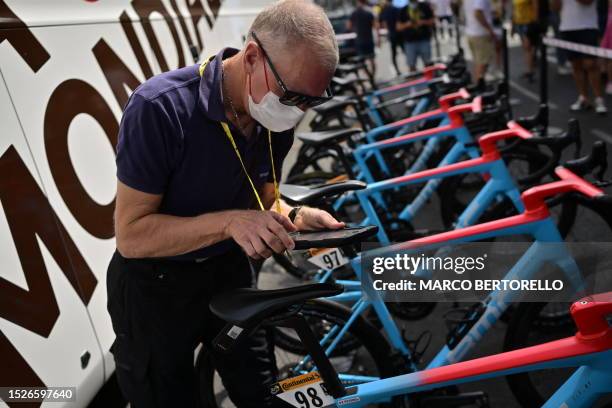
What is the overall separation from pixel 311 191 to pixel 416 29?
828 cm

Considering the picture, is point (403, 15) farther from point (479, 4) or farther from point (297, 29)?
point (297, 29)

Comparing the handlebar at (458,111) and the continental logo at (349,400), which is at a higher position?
the handlebar at (458,111)

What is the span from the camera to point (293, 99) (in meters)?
1.69

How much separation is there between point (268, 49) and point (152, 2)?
103 inches

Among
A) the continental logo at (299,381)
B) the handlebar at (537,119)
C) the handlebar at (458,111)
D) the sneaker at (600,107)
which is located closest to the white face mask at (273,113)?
the continental logo at (299,381)

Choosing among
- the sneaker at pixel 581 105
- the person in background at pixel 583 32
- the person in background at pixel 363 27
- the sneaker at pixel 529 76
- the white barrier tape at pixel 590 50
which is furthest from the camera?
the person in background at pixel 363 27

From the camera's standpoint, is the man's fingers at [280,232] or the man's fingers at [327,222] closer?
the man's fingers at [280,232]

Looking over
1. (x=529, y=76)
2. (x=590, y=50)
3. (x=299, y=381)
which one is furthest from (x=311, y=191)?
(x=529, y=76)

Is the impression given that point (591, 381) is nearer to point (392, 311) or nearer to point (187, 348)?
point (187, 348)

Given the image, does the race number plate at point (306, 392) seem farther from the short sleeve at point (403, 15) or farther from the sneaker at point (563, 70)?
the sneaker at point (563, 70)

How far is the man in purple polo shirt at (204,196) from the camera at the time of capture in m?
1.59

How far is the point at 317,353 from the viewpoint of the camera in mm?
1779

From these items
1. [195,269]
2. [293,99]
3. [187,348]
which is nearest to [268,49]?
[293,99]

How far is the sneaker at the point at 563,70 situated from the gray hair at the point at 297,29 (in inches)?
372
